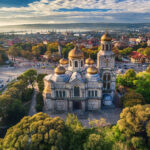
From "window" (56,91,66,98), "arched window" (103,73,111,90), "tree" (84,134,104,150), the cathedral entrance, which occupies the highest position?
"arched window" (103,73,111,90)

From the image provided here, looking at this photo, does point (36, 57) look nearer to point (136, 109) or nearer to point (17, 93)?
point (17, 93)

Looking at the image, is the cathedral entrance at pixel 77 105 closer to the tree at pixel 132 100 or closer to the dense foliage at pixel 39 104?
the dense foliage at pixel 39 104

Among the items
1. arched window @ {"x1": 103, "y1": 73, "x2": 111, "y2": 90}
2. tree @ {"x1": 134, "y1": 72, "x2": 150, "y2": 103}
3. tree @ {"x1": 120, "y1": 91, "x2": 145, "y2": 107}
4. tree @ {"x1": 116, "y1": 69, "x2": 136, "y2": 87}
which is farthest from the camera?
tree @ {"x1": 116, "y1": 69, "x2": 136, "y2": 87}

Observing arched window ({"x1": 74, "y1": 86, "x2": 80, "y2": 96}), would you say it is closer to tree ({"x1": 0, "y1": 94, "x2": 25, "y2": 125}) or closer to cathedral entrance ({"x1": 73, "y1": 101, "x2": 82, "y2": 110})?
cathedral entrance ({"x1": 73, "y1": 101, "x2": 82, "y2": 110})

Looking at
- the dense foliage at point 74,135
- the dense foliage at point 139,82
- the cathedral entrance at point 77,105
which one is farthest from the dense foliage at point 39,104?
the dense foliage at point 139,82

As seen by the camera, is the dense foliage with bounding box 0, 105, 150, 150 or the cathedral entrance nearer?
the dense foliage with bounding box 0, 105, 150, 150

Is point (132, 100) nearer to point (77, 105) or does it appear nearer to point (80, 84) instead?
point (80, 84)

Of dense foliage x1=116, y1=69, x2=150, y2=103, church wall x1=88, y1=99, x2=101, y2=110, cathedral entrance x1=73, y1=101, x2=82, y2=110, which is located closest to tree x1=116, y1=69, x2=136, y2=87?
dense foliage x1=116, y1=69, x2=150, y2=103
